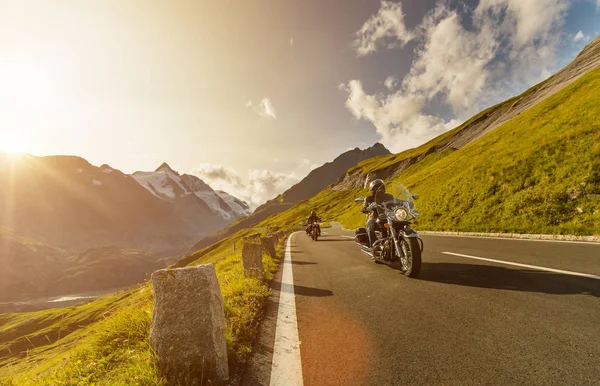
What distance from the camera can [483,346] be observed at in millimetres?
3438

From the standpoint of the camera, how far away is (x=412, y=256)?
7.03 m

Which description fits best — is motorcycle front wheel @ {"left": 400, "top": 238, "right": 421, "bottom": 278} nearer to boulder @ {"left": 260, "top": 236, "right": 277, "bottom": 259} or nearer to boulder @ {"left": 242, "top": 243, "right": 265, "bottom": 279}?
boulder @ {"left": 242, "top": 243, "right": 265, "bottom": 279}

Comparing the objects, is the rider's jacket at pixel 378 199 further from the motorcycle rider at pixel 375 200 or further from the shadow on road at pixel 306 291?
the shadow on road at pixel 306 291

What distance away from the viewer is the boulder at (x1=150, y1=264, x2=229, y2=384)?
10.6 feet

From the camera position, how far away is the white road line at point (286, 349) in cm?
315

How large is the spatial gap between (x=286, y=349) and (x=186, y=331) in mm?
1405

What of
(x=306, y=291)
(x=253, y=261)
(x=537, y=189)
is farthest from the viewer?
(x=537, y=189)

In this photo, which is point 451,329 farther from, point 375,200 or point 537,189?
point 537,189

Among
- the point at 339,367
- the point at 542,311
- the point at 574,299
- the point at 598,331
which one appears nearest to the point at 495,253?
the point at 574,299

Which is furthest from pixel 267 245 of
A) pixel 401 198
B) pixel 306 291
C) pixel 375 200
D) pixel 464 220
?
pixel 464 220

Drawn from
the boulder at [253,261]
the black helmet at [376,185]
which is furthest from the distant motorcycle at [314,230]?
the boulder at [253,261]

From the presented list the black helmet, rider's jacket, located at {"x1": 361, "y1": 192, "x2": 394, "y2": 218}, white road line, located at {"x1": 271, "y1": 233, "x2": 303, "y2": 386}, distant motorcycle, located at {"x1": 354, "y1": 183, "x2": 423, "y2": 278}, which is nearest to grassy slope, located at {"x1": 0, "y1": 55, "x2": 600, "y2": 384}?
white road line, located at {"x1": 271, "y1": 233, "x2": 303, "y2": 386}

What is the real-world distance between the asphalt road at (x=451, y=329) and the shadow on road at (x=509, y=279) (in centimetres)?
2

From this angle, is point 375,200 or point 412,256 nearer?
point 412,256
